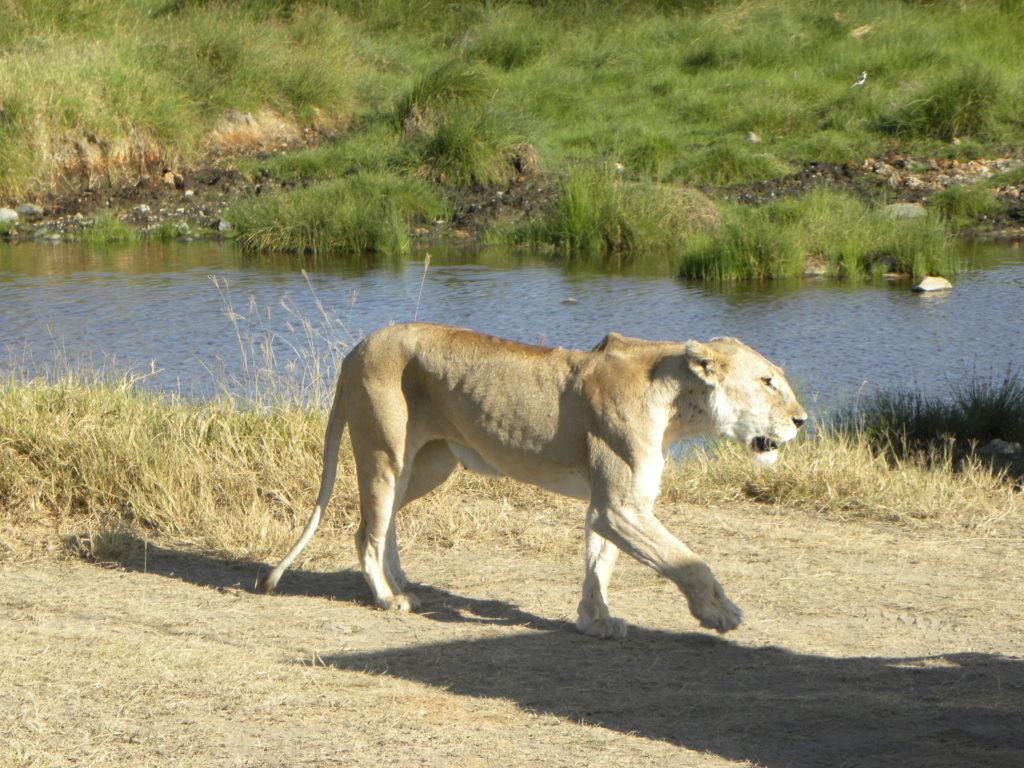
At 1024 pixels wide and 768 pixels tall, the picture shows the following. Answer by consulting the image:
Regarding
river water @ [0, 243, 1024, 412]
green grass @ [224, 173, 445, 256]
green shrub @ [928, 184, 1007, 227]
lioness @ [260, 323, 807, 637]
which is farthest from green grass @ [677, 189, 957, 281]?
lioness @ [260, 323, 807, 637]

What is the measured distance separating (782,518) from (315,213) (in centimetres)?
1230

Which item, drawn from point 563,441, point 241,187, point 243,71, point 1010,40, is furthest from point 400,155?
point 563,441

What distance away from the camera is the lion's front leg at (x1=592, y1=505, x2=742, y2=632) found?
16.4 ft

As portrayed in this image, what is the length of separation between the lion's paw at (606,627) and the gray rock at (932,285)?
1035 cm

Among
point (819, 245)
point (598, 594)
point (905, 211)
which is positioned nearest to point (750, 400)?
point (598, 594)

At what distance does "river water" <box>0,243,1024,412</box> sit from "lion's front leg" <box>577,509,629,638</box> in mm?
3962

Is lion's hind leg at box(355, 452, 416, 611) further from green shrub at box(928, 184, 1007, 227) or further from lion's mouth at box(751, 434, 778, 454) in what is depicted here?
green shrub at box(928, 184, 1007, 227)

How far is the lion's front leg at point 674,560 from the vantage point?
500cm

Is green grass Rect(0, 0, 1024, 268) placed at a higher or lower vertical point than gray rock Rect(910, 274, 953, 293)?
higher

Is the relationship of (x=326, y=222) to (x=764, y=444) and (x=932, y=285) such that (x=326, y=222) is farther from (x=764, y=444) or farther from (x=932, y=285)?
(x=764, y=444)

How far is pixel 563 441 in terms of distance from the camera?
5.32 metres

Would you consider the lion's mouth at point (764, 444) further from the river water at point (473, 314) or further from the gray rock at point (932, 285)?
the gray rock at point (932, 285)

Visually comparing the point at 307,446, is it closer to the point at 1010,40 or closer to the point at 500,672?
the point at 500,672

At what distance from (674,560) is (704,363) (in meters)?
0.74
